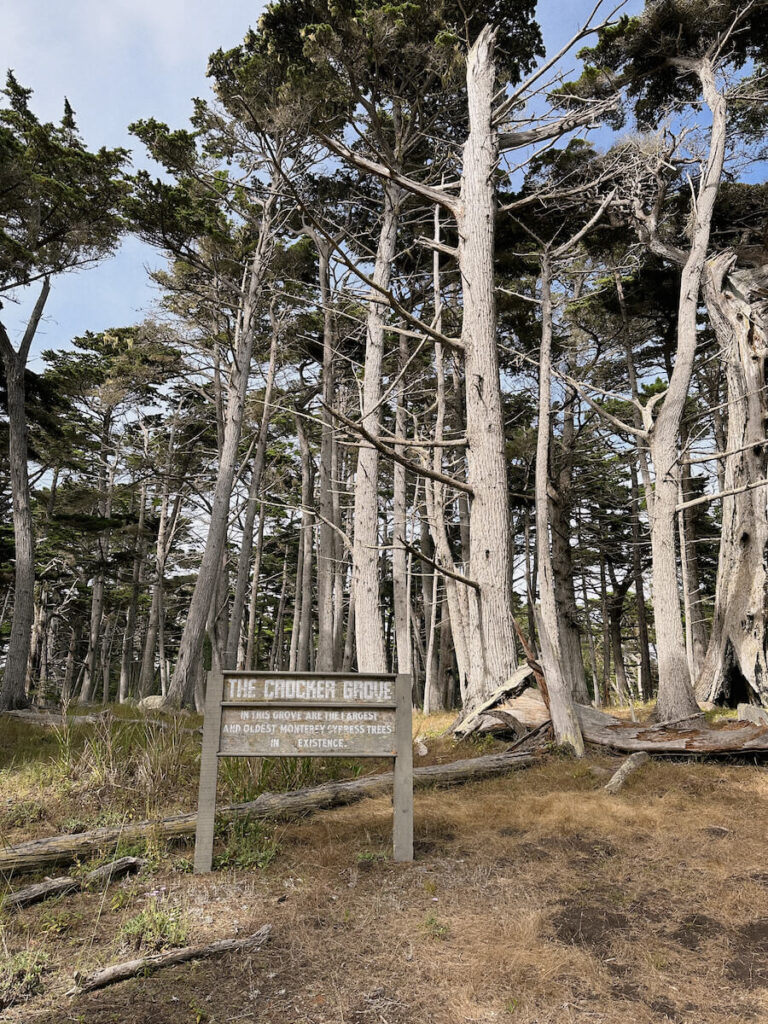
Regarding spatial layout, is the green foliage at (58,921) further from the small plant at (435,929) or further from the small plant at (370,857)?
the small plant at (435,929)

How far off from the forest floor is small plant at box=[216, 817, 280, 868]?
16 mm

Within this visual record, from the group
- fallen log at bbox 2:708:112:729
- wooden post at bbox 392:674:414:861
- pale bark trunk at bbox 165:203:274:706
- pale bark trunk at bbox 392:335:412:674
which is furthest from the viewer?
pale bark trunk at bbox 392:335:412:674

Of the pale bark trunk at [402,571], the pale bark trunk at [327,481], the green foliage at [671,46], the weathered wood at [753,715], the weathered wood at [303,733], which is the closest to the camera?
the weathered wood at [303,733]

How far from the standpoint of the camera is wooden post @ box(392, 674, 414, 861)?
3.96 metres

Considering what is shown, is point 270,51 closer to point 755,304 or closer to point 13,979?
point 755,304

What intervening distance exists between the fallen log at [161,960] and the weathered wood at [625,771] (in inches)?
130

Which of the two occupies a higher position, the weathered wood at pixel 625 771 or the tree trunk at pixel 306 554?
the tree trunk at pixel 306 554

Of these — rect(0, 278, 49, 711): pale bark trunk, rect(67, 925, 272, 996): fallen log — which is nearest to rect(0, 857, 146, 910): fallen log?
rect(67, 925, 272, 996): fallen log

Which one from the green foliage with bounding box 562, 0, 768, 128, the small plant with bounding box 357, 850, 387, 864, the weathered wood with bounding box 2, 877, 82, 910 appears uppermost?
the green foliage with bounding box 562, 0, 768, 128

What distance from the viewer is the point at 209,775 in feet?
13.0

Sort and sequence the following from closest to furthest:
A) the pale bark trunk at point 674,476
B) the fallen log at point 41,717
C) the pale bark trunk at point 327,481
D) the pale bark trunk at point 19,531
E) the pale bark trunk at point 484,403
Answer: the pale bark trunk at point 484,403
the pale bark trunk at point 674,476
the fallen log at point 41,717
the pale bark trunk at point 19,531
the pale bark trunk at point 327,481

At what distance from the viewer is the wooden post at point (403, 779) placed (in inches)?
156

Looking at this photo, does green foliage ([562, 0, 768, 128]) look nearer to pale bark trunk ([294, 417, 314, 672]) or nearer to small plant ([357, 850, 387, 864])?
pale bark trunk ([294, 417, 314, 672])

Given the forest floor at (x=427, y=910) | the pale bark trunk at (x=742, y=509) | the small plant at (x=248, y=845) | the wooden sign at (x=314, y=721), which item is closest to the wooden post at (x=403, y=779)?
the wooden sign at (x=314, y=721)
